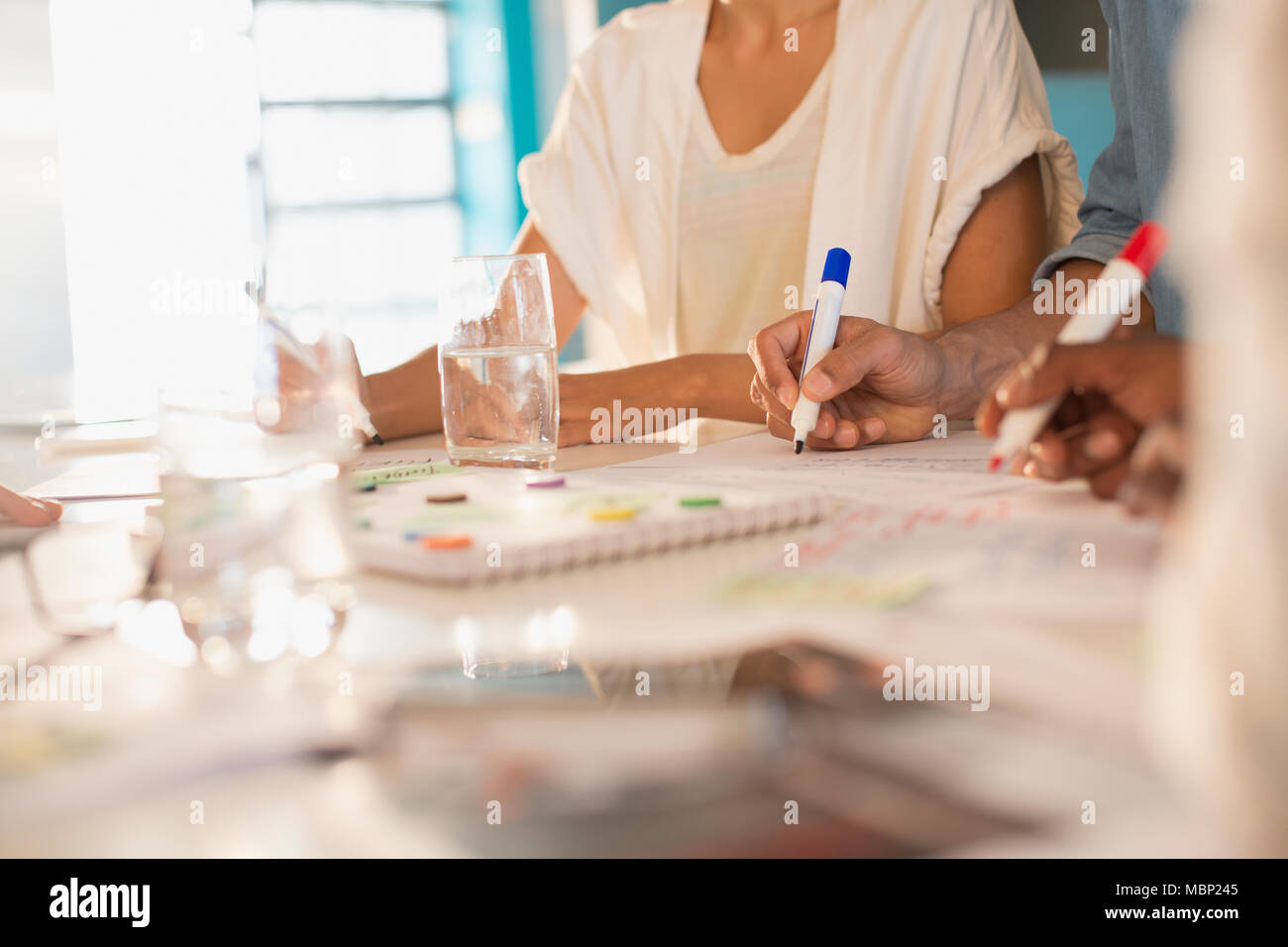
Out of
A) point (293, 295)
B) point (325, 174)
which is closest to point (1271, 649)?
point (293, 295)

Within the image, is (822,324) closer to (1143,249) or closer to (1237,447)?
(1143,249)

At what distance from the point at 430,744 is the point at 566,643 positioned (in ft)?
0.23

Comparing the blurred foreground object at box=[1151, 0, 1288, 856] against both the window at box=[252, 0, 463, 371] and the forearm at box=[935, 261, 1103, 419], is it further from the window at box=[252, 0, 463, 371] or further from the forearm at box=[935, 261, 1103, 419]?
the window at box=[252, 0, 463, 371]

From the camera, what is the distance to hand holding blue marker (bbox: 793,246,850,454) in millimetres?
691

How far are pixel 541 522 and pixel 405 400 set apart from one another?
1.85 ft

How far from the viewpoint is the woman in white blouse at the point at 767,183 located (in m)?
1.07

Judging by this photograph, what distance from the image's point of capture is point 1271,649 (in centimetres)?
19

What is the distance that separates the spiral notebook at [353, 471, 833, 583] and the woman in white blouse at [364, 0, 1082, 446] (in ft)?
1.22

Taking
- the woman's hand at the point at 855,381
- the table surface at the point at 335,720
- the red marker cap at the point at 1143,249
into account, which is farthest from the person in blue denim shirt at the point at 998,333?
the table surface at the point at 335,720

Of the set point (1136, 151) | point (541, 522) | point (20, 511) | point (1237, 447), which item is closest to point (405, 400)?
point (20, 511)

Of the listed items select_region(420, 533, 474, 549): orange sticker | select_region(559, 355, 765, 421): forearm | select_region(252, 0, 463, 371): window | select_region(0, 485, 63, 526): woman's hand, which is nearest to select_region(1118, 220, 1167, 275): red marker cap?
select_region(420, 533, 474, 549): orange sticker

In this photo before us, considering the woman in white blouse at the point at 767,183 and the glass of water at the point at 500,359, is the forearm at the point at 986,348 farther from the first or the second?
the glass of water at the point at 500,359

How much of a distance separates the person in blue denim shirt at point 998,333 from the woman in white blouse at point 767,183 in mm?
99

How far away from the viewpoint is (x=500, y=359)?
27.7 inches
